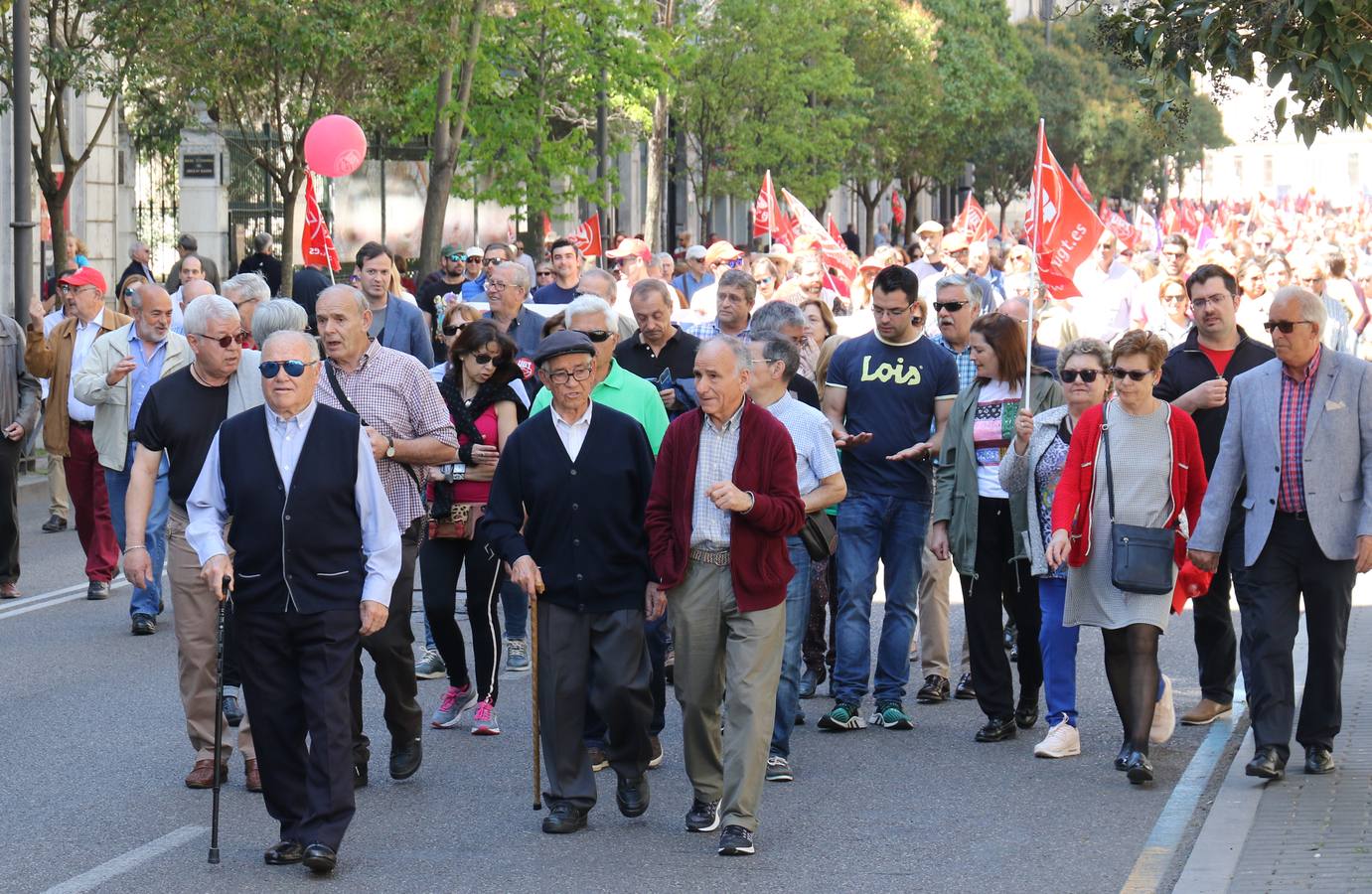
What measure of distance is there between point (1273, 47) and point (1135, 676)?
2.54 meters

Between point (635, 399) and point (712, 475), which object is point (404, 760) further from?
point (712, 475)

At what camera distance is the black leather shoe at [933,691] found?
10031 mm

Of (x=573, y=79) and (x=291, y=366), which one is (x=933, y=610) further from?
Answer: (x=573, y=79)

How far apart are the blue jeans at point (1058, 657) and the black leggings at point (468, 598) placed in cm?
242

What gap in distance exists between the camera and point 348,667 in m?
7.01

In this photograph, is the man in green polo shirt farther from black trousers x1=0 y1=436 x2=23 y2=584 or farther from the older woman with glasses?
black trousers x1=0 y1=436 x2=23 y2=584

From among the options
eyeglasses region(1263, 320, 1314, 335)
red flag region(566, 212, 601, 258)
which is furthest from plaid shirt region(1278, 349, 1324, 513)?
red flag region(566, 212, 601, 258)

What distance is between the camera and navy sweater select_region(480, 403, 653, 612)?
24.2 ft

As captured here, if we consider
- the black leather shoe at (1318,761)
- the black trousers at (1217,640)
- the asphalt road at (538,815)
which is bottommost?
the asphalt road at (538,815)

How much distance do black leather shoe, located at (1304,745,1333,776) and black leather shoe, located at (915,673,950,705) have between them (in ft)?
7.16

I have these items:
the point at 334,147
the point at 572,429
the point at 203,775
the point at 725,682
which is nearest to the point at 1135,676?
the point at 725,682

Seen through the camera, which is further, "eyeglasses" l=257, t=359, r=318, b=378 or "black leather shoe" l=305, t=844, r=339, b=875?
"eyeglasses" l=257, t=359, r=318, b=378

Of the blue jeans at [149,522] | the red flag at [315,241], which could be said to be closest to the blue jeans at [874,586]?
the blue jeans at [149,522]

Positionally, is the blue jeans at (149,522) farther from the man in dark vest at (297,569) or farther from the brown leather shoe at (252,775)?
the man in dark vest at (297,569)
